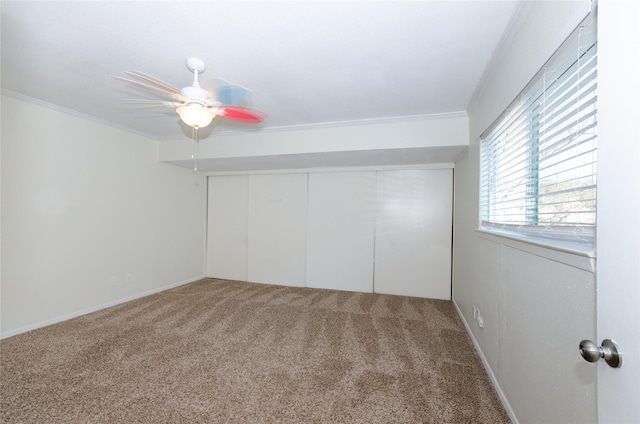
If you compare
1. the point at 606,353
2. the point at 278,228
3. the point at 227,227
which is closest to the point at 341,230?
the point at 278,228

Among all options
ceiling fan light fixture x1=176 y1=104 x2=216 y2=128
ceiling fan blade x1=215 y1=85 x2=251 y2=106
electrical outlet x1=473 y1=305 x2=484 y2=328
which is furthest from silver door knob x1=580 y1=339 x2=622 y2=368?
ceiling fan light fixture x1=176 y1=104 x2=216 y2=128

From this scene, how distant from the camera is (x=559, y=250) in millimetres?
1039

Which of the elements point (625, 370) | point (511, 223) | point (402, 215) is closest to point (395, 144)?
point (402, 215)

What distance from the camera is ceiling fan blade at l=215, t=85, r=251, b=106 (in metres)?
1.64

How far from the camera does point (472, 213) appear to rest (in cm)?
261

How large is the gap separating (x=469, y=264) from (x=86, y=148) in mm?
4469

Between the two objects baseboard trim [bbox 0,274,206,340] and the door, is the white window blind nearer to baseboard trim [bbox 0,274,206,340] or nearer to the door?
the door

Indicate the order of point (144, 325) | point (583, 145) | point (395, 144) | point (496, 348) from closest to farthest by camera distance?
point (583, 145), point (496, 348), point (144, 325), point (395, 144)

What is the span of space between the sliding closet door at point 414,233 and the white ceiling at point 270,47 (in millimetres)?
1453

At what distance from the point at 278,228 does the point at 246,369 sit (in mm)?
2656

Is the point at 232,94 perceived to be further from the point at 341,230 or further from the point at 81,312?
the point at 81,312

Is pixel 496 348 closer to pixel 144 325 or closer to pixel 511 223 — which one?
pixel 511 223

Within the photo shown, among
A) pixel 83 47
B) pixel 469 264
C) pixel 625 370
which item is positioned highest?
pixel 83 47

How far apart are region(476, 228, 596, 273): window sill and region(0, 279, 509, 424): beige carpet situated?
107 cm
